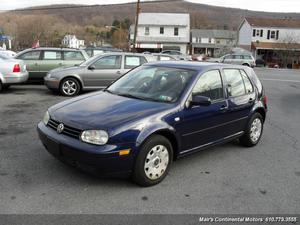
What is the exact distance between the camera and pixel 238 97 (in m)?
5.27

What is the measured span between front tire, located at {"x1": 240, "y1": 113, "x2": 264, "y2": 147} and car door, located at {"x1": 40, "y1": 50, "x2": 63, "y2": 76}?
8.35 meters

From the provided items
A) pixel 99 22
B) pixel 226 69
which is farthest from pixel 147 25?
pixel 226 69

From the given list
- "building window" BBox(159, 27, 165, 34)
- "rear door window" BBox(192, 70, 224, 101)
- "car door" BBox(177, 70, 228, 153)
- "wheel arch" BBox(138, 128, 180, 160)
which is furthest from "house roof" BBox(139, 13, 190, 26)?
"wheel arch" BBox(138, 128, 180, 160)

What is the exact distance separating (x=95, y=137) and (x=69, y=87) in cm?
697

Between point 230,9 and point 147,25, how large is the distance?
5564cm

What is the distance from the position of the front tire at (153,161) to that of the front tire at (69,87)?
266 inches

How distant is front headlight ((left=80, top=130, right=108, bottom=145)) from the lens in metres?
3.62

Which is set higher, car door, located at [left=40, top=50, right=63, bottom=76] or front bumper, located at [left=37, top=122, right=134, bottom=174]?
car door, located at [left=40, top=50, right=63, bottom=76]

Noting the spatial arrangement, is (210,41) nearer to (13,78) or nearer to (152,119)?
(13,78)

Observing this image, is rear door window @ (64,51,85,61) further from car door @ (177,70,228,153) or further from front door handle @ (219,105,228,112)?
front door handle @ (219,105,228,112)

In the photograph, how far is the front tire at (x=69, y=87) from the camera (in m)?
10.2

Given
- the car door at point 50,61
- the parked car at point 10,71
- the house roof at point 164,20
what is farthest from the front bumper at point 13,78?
the house roof at point 164,20

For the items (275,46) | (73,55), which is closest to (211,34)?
(275,46)

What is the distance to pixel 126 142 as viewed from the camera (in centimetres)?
366
